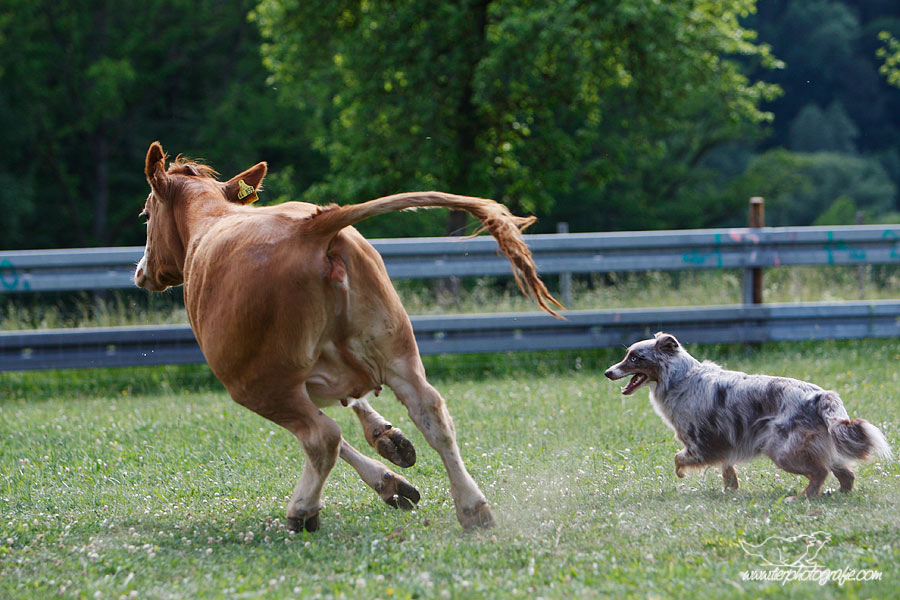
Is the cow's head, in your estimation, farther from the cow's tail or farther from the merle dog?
the merle dog

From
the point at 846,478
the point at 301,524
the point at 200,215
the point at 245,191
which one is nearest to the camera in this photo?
the point at 301,524

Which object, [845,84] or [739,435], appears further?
[845,84]

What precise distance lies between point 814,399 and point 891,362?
4.42 m

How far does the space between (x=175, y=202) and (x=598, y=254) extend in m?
4.96

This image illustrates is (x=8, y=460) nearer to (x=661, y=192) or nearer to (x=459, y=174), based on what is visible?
(x=459, y=174)

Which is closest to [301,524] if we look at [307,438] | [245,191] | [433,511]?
[307,438]

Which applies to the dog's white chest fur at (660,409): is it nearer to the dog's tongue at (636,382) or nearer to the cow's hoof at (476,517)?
the dog's tongue at (636,382)

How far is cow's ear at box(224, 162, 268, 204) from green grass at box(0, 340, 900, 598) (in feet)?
5.55

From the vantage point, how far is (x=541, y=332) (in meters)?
9.02

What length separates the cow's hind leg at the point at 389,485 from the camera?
4.64 meters

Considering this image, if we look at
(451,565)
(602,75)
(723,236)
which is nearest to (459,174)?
(602,75)

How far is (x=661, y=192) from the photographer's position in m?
34.8

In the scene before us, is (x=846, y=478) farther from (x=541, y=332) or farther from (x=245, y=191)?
(x=541, y=332)

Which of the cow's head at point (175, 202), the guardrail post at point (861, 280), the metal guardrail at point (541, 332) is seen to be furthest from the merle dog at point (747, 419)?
the guardrail post at point (861, 280)
